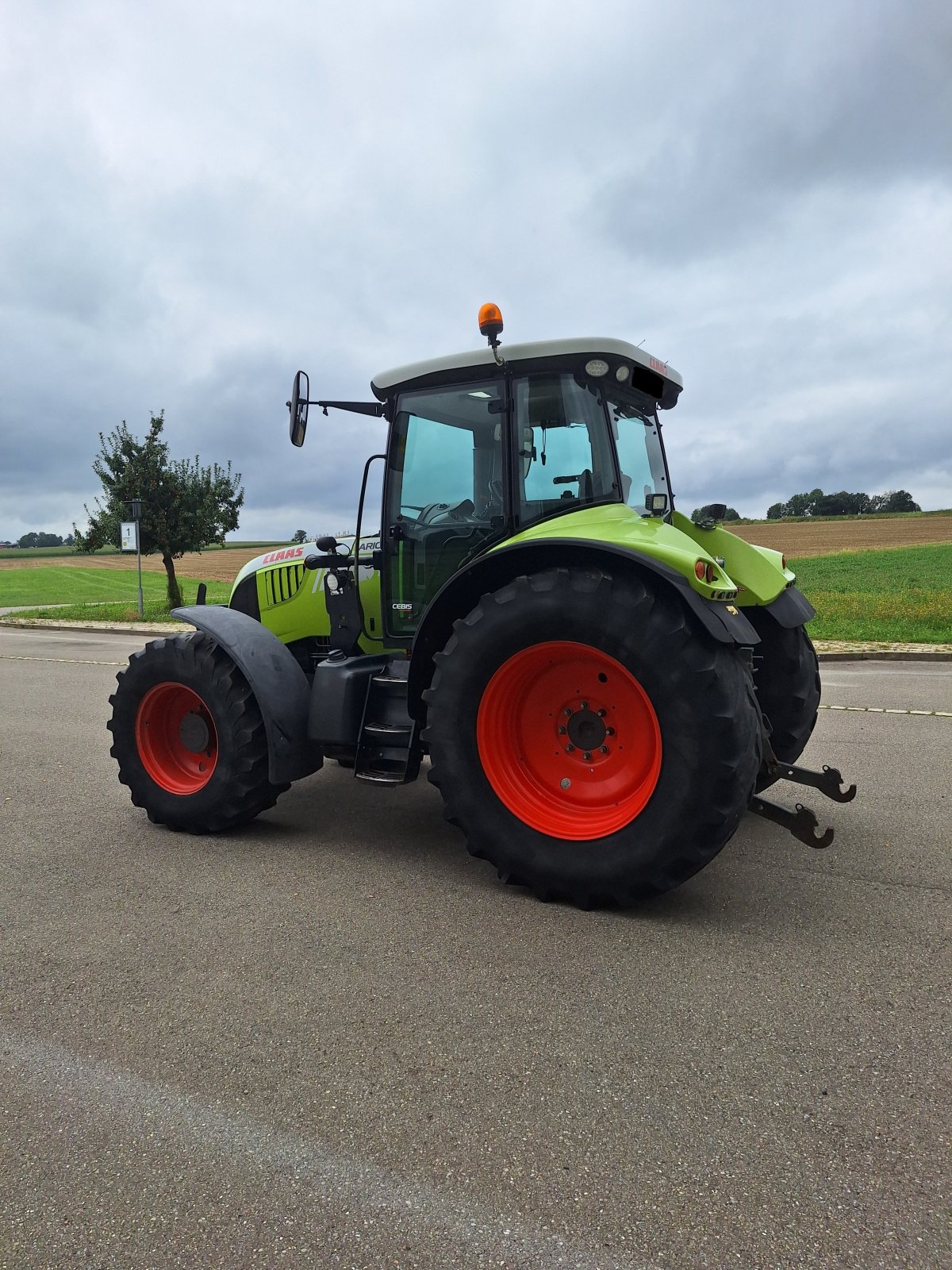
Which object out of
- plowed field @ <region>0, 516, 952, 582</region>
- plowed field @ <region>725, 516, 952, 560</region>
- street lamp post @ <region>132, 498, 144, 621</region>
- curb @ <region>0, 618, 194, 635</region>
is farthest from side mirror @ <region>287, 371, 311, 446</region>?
plowed field @ <region>725, 516, 952, 560</region>

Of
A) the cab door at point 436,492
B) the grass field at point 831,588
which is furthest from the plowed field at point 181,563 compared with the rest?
the cab door at point 436,492

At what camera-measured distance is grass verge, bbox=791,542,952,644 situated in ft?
42.5

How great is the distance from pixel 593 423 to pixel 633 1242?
304 centimetres

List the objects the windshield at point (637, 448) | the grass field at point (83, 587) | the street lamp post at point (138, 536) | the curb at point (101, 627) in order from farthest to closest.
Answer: the grass field at point (83, 587), the street lamp post at point (138, 536), the curb at point (101, 627), the windshield at point (637, 448)

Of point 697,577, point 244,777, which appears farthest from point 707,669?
point 244,777

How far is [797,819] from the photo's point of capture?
3.20 m

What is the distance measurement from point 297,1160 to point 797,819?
2163 mm

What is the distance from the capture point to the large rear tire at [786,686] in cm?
430

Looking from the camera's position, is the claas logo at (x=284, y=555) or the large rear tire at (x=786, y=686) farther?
the claas logo at (x=284, y=555)

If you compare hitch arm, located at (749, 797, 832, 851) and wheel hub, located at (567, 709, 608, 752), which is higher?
wheel hub, located at (567, 709, 608, 752)

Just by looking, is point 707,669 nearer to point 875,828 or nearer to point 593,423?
point 593,423

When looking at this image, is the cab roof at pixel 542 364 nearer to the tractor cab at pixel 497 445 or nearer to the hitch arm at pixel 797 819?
the tractor cab at pixel 497 445

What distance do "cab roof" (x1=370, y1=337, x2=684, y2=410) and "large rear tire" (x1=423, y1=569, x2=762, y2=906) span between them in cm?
106

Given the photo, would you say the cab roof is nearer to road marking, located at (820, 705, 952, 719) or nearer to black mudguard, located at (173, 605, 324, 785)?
black mudguard, located at (173, 605, 324, 785)
